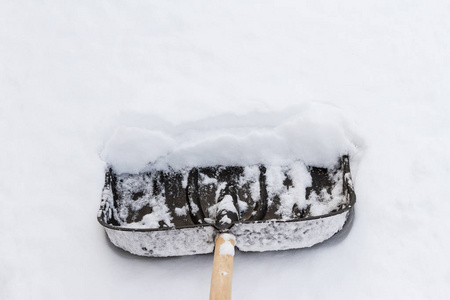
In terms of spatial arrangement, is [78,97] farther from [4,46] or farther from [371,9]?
[371,9]

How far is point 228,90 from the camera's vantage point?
1.97m

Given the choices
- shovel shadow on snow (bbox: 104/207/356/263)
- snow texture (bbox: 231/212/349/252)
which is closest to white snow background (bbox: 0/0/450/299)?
shovel shadow on snow (bbox: 104/207/356/263)

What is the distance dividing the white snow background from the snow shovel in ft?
0.55

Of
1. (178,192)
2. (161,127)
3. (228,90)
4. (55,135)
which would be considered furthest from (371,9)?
(55,135)

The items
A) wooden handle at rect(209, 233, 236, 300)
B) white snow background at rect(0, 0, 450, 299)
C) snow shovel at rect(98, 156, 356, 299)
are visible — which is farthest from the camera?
white snow background at rect(0, 0, 450, 299)

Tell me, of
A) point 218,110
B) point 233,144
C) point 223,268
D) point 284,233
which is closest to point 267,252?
point 284,233

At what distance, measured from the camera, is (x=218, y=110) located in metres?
1.83

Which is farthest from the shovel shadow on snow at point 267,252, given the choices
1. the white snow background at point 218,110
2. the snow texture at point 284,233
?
the snow texture at point 284,233

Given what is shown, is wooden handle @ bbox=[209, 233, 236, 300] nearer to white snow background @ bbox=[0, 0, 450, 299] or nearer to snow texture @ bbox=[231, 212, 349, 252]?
snow texture @ bbox=[231, 212, 349, 252]

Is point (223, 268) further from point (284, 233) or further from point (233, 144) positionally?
point (233, 144)

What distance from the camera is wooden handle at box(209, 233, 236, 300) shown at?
51.3 inches

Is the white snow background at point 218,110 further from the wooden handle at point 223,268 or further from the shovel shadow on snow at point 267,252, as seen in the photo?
the wooden handle at point 223,268

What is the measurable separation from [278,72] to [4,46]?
159 cm

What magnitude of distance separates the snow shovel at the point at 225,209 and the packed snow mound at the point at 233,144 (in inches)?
1.5
